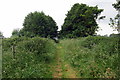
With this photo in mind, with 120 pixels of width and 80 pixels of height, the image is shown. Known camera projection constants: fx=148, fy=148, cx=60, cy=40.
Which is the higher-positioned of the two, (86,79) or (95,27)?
(95,27)

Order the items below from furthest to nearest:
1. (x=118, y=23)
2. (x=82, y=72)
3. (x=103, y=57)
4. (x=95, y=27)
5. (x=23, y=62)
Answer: (x=95, y=27), (x=118, y=23), (x=103, y=57), (x=23, y=62), (x=82, y=72)

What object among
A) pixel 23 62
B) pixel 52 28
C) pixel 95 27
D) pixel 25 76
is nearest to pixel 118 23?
pixel 23 62

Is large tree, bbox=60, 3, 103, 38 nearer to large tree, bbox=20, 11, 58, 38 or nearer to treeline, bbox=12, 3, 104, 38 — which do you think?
treeline, bbox=12, 3, 104, 38

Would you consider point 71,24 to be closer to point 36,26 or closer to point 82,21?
point 82,21

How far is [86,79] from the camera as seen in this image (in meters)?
9.30

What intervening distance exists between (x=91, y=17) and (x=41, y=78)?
2887cm

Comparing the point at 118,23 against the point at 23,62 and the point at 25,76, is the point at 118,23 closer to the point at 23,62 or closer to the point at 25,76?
the point at 23,62

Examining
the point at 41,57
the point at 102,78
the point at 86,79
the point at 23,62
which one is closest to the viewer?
the point at 102,78

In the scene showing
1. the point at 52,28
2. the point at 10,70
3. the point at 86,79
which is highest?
the point at 52,28

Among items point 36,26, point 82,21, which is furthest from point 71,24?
point 36,26

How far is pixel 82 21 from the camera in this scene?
36.8m

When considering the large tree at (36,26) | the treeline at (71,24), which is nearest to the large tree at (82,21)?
the treeline at (71,24)

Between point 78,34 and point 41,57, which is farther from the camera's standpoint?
point 78,34

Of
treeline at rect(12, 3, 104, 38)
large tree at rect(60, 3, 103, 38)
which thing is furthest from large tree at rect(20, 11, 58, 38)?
large tree at rect(60, 3, 103, 38)
